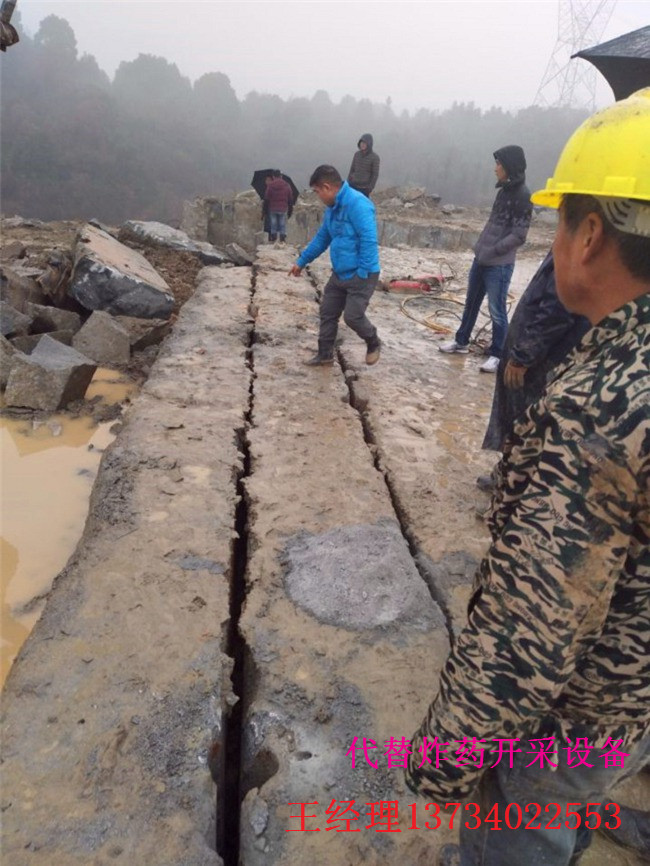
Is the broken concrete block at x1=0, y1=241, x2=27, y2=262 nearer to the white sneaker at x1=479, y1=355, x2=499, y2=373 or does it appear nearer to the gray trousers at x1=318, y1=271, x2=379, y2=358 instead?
the gray trousers at x1=318, y1=271, x2=379, y2=358

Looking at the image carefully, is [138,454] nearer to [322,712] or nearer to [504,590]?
[322,712]

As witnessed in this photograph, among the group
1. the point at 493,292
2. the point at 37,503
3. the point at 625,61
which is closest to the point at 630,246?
the point at 625,61

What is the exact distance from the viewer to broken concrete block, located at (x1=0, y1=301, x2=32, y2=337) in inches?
208

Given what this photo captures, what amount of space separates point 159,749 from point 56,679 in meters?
0.44

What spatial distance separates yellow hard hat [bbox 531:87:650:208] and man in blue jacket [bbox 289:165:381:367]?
10.8 feet

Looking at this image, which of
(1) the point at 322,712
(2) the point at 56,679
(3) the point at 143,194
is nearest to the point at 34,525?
(2) the point at 56,679

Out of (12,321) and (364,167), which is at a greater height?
(364,167)

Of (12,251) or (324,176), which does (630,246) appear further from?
(12,251)

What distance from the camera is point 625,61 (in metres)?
3.12

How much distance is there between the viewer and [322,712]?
5.95 ft

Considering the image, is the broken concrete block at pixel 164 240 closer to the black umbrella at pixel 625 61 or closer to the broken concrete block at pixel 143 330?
the broken concrete block at pixel 143 330

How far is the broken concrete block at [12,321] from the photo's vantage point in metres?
5.27

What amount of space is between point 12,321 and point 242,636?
4559 mm

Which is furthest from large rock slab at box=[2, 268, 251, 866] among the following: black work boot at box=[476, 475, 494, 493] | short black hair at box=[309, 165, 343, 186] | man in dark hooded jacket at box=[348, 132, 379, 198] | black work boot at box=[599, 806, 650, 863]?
man in dark hooded jacket at box=[348, 132, 379, 198]
